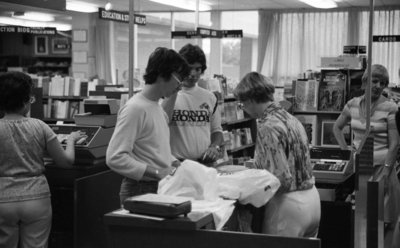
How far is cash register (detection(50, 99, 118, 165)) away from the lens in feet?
13.5

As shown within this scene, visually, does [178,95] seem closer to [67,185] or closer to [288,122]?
[67,185]

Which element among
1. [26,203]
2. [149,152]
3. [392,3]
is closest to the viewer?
[149,152]

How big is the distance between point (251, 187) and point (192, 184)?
270mm

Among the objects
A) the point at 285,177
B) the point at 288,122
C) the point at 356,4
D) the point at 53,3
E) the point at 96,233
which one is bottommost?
the point at 96,233

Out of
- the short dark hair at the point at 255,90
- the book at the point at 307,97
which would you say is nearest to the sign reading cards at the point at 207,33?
the book at the point at 307,97

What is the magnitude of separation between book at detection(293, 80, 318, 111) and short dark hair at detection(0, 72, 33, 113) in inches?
234

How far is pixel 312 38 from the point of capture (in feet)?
49.5

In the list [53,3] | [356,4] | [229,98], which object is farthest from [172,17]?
[53,3]

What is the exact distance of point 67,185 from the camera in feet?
13.6

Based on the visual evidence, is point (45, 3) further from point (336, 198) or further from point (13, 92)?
point (336, 198)

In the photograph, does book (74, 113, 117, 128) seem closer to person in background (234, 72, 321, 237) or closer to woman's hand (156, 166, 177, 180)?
woman's hand (156, 166, 177, 180)

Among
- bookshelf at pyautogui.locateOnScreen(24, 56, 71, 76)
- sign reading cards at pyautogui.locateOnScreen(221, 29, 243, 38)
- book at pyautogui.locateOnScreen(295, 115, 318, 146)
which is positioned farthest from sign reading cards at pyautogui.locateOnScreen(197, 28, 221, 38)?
bookshelf at pyautogui.locateOnScreen(24, 56, 71, 76)

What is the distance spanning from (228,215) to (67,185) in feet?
6.42

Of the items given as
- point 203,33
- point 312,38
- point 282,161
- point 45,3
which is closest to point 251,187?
point 282,161
